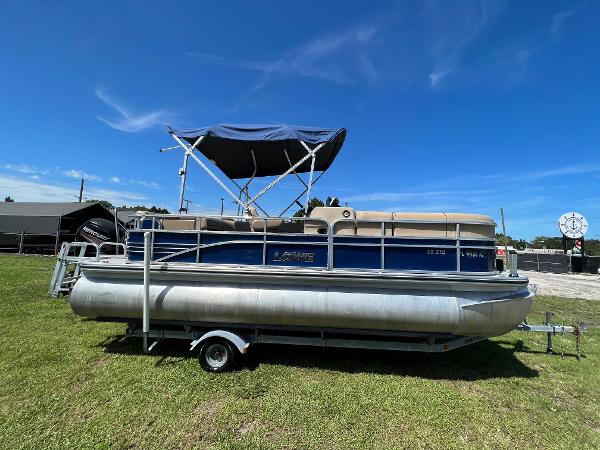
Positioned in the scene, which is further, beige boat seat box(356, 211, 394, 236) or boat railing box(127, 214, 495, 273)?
beige boat seat box(356, 211, 394, 236)

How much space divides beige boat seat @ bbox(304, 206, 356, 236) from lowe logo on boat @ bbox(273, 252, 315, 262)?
399 millimetres

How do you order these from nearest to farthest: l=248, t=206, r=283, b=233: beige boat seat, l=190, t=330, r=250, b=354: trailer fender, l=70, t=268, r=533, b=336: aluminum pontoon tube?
l=70, t=268, r=533, b=336: aluminum pontoon tube < l=190, t=330, r=250, b=354: trailer fender < l=248, t=206, r=283, b=233: beige boat seat

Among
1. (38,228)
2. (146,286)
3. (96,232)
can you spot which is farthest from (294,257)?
(38,228)

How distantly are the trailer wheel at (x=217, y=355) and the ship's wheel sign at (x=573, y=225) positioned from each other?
26.8 metres

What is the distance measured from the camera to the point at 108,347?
16.6 feet

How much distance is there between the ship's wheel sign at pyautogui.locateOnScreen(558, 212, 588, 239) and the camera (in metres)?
23.5

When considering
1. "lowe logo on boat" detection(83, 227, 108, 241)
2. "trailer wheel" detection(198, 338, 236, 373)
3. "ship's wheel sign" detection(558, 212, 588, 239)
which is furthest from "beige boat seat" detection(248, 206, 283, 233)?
"ship's wheel sign" detection(558, 212, 588, 239)

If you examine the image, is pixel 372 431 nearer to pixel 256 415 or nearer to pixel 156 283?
pixel 256 415

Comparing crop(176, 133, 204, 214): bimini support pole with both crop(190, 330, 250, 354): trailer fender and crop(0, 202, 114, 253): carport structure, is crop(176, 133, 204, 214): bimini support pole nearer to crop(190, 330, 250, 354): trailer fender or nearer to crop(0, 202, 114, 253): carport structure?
crop(190, 330, 250, 354): trailer fender

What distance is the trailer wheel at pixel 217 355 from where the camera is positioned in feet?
14.1

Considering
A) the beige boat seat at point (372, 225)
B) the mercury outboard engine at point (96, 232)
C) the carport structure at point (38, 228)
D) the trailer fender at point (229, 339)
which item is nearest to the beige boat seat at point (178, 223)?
the trailer fender at point (229, 339)

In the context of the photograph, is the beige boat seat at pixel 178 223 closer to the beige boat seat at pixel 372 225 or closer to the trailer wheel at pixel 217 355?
the trailer wheel at pixel 217 355

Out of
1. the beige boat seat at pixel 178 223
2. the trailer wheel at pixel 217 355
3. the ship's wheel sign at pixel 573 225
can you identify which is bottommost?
the trailer wheel at pixel 217 355

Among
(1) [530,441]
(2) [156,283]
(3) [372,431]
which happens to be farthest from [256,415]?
(1) [530,441]
